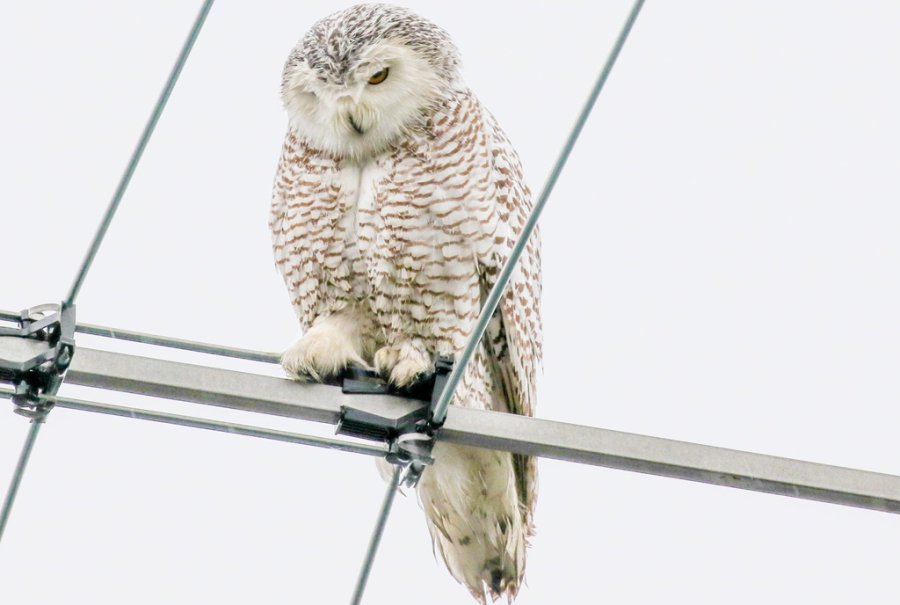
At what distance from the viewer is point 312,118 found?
5.07 meters

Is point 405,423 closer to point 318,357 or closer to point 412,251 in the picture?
point 318,357

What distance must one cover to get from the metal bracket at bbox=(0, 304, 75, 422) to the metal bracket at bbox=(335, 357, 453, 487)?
0.70m

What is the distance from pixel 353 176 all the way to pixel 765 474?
2.02 m

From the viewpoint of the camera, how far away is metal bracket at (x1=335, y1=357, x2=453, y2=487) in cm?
368

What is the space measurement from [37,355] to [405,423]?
92 centimetres

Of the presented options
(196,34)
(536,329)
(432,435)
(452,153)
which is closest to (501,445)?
(432,435)

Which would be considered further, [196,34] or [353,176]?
[353,176]

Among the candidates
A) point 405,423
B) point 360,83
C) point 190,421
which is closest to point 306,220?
point 360,83

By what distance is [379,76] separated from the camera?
506 cm

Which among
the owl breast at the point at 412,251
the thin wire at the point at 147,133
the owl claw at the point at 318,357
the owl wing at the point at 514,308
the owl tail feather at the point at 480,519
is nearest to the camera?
the thin wire at the point at 147,133

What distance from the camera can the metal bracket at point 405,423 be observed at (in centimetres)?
368

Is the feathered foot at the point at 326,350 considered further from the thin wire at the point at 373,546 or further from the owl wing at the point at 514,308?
the thin wire at the point at 373,546

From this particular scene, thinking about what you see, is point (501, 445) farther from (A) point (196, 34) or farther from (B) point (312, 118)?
(B) point (312, 118)

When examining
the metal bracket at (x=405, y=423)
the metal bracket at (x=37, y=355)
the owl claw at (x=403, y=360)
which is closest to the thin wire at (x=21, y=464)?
the metal bracket at (x=37, y=355)
